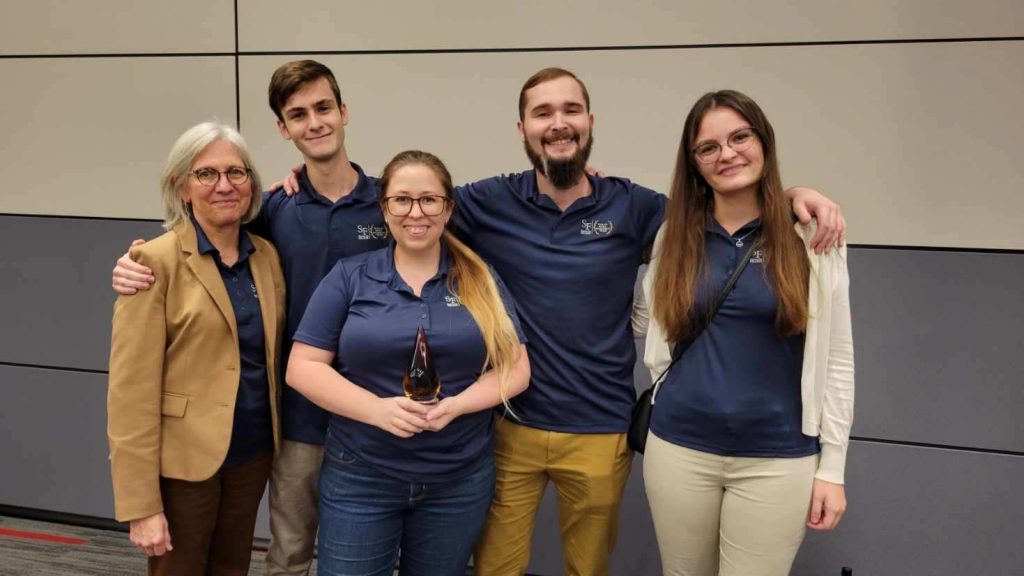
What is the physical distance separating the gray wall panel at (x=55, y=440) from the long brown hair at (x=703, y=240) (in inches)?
102

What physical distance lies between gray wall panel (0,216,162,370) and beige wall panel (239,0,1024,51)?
1039 millimetres

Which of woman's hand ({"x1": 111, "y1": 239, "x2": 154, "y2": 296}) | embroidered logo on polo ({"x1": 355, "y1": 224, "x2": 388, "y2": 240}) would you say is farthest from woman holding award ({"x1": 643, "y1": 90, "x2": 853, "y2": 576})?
woman's hand ({"x1": 111, "y1": 239, "x2": 154, "y2": 296})

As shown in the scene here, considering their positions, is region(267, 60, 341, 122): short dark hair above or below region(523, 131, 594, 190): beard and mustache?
above

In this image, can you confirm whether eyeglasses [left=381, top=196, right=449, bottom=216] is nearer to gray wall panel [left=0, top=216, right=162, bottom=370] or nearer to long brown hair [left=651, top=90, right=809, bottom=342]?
long brown hair [left=651, top=90, right=809, bottom=342]

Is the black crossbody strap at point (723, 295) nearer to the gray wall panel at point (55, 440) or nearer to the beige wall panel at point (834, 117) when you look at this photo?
the beige wall panel at point (834, 117)

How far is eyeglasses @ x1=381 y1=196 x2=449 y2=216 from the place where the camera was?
165 cm

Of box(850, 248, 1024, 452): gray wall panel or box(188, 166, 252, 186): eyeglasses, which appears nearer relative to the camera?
box(188, 166, 252, 186): eyeglasses

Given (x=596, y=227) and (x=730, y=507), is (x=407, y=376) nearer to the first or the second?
(x=596, y=227)

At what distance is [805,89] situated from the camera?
7.80 feet

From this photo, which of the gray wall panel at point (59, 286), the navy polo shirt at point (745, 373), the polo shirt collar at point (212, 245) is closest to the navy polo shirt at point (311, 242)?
the polo shirt collar at point (212, 245)

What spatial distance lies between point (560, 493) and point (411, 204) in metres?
0.88

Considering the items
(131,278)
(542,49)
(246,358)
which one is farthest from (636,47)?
(131,278)

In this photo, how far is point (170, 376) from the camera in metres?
1.68

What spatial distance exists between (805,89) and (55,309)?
3090 millimetres
